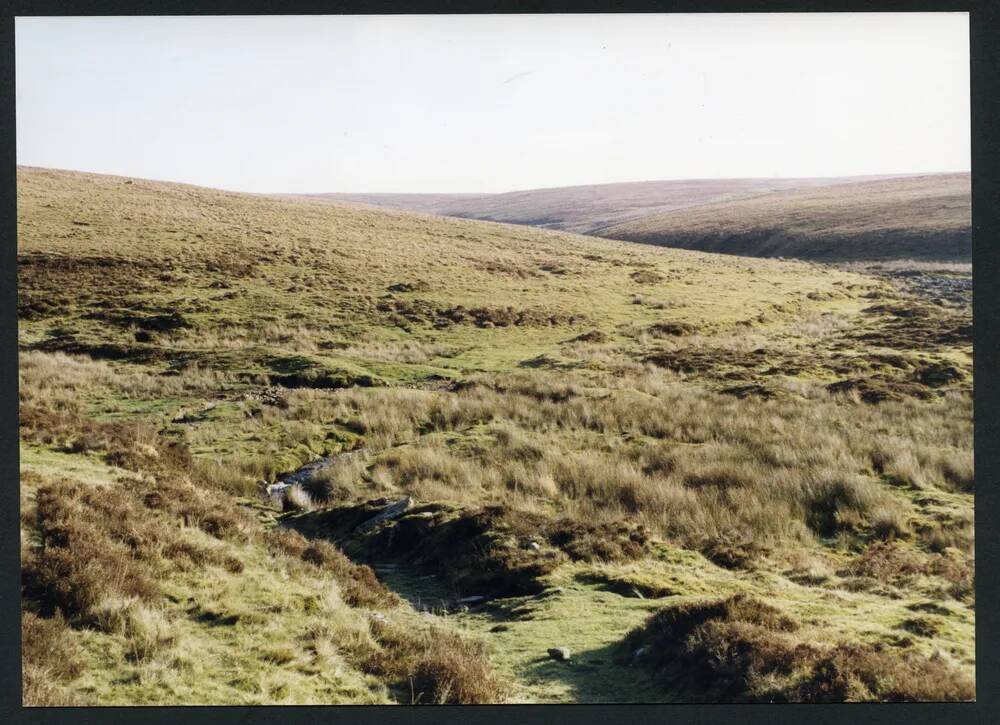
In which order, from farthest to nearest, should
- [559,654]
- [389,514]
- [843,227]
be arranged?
[843,227], [389,514], [559,654]

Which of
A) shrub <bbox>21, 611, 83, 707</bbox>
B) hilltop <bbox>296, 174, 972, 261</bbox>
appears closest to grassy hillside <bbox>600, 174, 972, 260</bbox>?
hilltop <bbox>296, 174, 972, 261</bbox>

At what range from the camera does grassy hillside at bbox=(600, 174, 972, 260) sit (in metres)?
70.9

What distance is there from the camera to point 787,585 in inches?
406

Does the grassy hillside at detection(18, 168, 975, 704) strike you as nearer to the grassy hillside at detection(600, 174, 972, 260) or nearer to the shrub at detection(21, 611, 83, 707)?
the shrub at detection(21, 611, 83, 707)

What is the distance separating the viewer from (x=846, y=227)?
8925 centimetres

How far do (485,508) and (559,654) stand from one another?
3733 mm

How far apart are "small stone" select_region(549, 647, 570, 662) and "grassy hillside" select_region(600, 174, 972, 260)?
50.4 metres

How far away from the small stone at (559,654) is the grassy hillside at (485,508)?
16cm

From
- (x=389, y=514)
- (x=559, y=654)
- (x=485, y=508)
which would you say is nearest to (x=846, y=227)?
(x=485, y=508)

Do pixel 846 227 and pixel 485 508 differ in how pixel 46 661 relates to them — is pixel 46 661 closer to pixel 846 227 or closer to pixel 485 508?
pixel 485 508

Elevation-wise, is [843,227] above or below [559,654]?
above

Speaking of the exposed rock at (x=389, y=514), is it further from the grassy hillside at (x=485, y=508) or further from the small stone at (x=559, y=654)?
the small stone at (x=559, y=654)

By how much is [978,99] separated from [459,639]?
8.25m

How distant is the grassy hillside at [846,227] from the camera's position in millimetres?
70875
